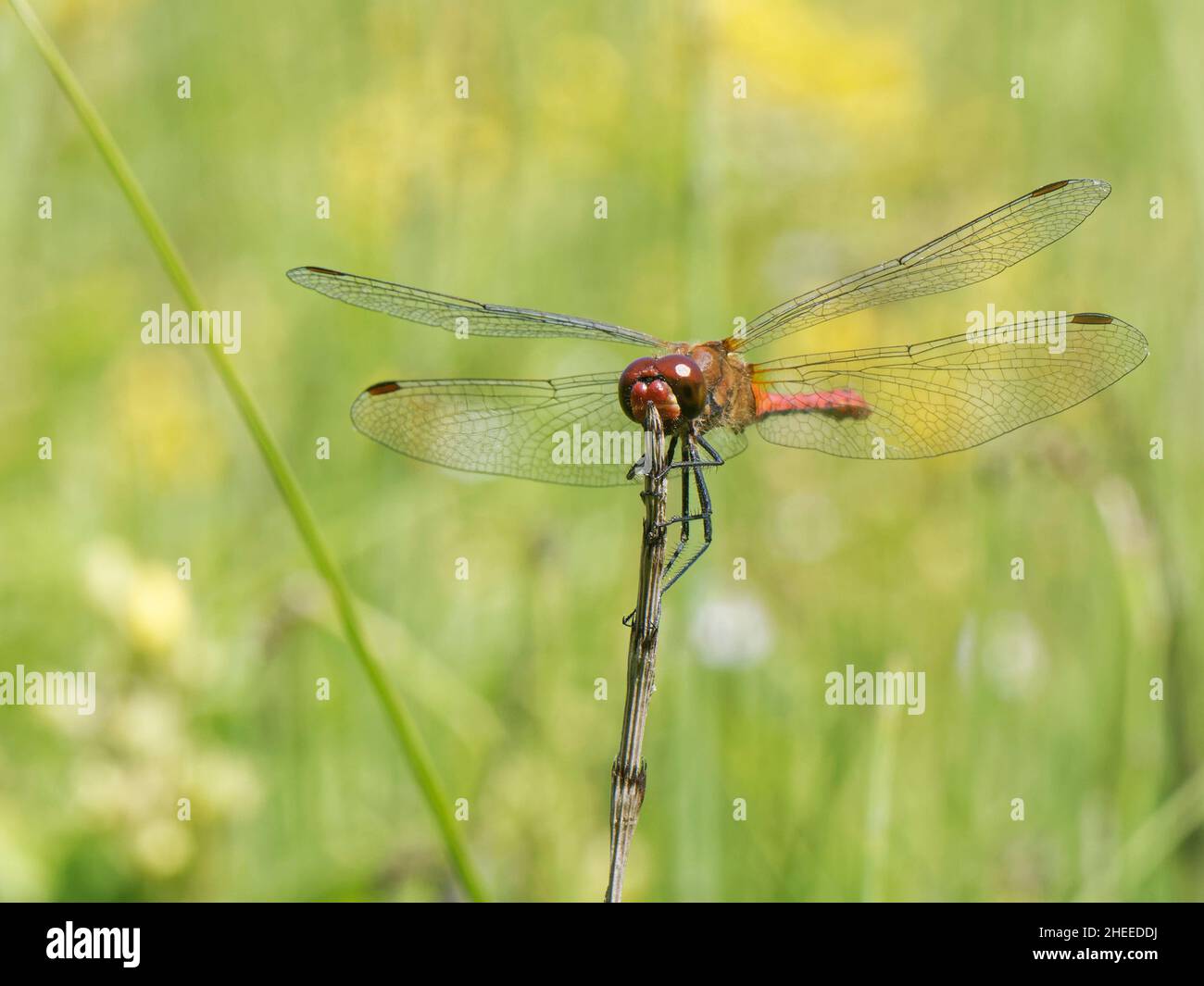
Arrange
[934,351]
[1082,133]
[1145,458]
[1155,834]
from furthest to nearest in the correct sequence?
1. [1082,133]
2. [1145,458]
3. [934,351]
4. [1155,834]

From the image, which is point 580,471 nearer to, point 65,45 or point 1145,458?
point 1145,458

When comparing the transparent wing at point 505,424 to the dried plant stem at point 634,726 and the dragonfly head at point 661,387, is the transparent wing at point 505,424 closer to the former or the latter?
the dragonfly head at point 661,387

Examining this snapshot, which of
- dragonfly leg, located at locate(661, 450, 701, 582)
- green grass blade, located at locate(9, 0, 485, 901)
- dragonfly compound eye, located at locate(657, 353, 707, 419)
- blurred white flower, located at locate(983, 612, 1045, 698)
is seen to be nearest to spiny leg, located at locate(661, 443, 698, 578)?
dragonfly leg, located at locate(661, 450, 701, 582)

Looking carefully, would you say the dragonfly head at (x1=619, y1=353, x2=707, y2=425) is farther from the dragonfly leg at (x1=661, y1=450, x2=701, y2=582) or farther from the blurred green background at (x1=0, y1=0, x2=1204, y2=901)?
the blurred green background at (x1=0, y1=0, x2=1204, y2=901)

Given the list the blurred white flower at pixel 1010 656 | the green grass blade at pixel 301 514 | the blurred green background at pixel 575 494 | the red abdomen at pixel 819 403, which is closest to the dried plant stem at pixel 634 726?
the green grass blade at pixel 301 514

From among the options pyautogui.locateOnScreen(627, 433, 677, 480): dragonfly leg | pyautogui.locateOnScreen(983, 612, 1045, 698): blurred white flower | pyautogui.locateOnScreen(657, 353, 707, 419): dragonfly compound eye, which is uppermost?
pyautogui.locateOnScreen(657, 353, 707, 419): dragonfly compound eye

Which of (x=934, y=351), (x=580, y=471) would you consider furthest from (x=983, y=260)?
(x=580, y=471)

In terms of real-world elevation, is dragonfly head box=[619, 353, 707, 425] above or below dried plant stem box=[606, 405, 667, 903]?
above
